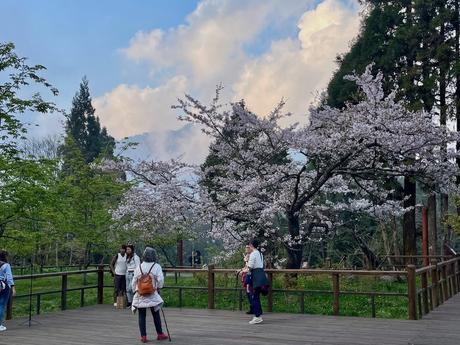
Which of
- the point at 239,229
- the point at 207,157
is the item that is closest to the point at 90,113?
the point at 207,157

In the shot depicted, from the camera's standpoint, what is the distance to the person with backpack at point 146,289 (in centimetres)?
823

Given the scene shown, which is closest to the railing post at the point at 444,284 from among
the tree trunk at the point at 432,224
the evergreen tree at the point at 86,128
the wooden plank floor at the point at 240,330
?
the wooden plank floor at the point at 240,330

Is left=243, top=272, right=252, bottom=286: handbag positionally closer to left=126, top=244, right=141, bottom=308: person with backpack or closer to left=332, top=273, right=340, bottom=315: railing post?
left=332, top=273, right=340, bottom=315: railing post

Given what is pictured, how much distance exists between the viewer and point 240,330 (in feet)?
30.6

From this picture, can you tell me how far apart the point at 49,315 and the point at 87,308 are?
4.02 ft

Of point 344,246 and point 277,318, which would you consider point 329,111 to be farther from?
point 344,246

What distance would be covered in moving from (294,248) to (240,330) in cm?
608

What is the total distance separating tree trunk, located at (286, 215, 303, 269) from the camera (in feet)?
47.6

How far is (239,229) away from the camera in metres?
15.3

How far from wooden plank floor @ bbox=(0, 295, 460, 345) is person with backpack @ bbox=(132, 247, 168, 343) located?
0.45 meters

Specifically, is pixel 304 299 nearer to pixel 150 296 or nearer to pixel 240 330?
pixel 240 330

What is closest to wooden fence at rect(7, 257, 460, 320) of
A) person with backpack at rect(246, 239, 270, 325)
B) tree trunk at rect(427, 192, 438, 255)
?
person with backpack at rect(246, 239, 270, 325)

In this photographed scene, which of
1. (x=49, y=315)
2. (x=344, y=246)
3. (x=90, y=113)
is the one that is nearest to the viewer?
(x=49, y=315)

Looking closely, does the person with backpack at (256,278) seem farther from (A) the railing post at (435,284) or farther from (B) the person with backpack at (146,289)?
(A) the railing post at (435,284)
